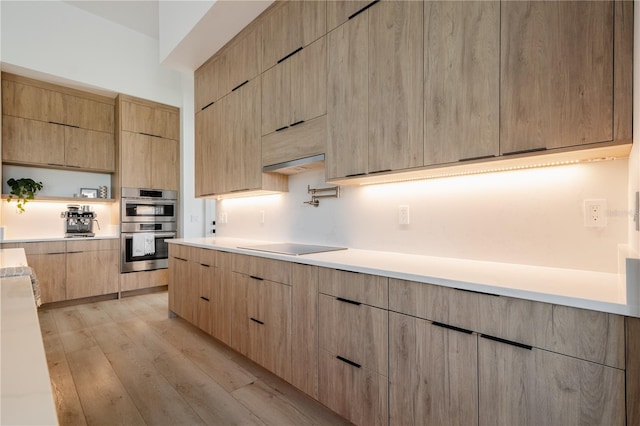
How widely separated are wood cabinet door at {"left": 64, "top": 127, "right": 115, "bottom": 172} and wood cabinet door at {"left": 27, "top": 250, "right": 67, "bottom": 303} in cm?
121

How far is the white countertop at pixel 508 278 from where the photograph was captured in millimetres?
964

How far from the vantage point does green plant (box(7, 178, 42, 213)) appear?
3.66 meters

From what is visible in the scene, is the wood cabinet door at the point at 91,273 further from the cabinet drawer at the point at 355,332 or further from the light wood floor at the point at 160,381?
the cabinet drawer at the point at 355,332

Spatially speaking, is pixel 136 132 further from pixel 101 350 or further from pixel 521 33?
pixel 521 33

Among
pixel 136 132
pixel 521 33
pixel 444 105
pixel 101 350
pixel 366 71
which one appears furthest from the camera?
pixel 136 132

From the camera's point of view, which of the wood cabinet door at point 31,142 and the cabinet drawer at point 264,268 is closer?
the cabinet drawer at point 264,268

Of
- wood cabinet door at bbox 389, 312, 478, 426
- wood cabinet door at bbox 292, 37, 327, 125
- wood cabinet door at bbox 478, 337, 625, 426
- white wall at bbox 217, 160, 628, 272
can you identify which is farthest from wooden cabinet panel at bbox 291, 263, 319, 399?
wood cabinet door at bbox 292, 37, 327, 125

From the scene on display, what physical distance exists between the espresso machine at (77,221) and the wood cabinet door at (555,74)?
4.91m

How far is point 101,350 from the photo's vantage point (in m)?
2.64

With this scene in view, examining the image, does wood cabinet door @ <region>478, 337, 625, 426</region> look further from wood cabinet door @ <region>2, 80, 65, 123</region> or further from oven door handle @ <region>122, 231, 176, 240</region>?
wood cabinet door @ <region>2, 80, 65, 123</region>

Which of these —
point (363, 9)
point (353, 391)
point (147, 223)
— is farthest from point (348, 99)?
point (147, 223)

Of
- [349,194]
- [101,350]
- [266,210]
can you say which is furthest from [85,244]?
[349,194]

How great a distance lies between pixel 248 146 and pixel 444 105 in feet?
5.81

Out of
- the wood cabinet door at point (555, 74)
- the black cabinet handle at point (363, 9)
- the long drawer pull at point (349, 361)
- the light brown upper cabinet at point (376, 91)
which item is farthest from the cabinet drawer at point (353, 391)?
the black cabinet handle at point (363, 9)
